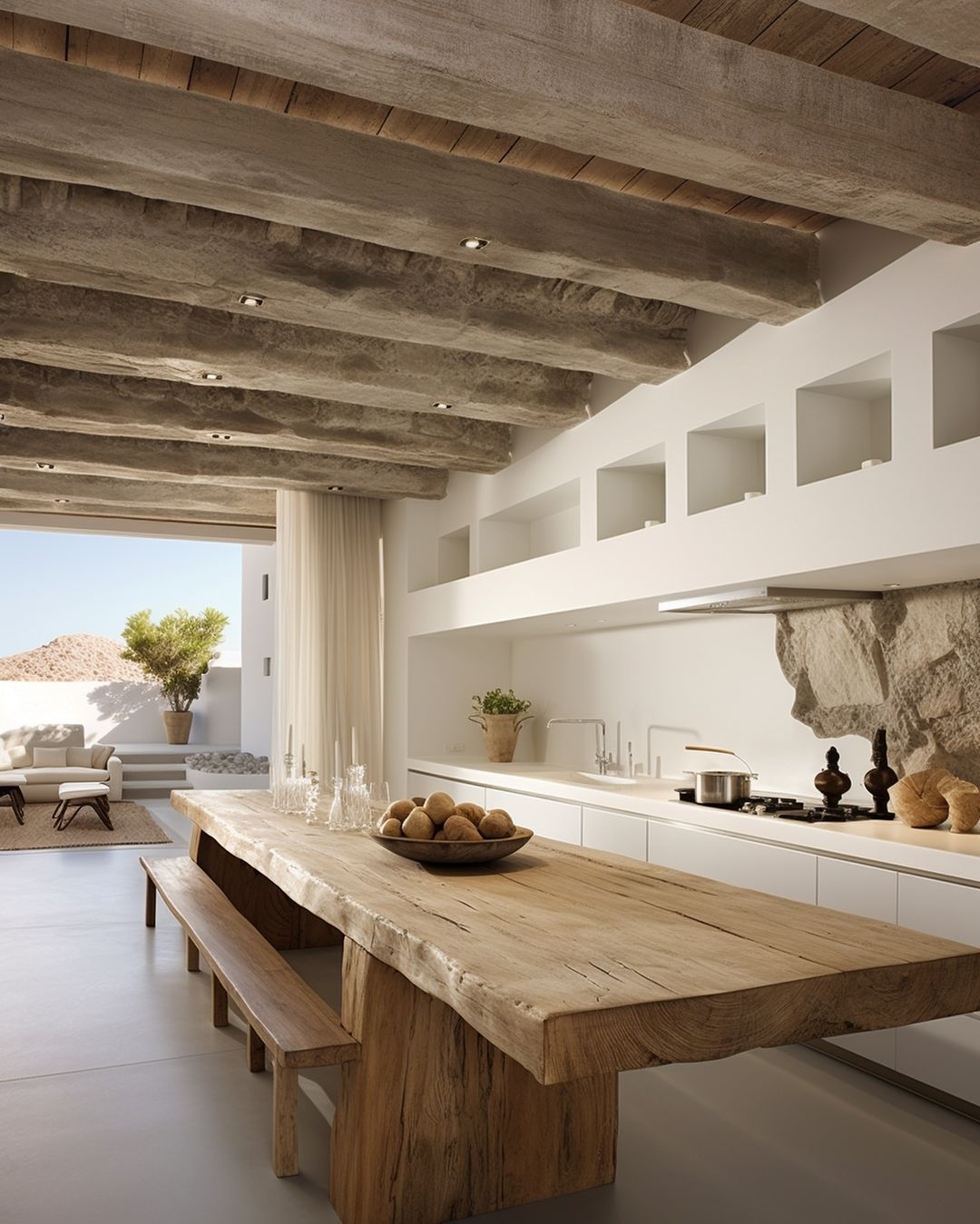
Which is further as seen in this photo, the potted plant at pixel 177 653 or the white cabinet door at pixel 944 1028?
the potted plant at pixel 177 653

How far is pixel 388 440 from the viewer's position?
18.5 feet

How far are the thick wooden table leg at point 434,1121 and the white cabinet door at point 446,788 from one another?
3223 millimetres

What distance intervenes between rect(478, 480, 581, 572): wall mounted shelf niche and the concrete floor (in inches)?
129

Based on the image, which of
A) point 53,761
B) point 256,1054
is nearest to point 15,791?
point 53,761

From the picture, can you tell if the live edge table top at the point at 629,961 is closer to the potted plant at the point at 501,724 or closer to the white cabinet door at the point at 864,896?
Answer: the white cabinet door at the point at 864,896

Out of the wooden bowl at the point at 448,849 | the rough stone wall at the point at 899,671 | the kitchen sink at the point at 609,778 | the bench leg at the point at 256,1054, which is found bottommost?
the bench leg at the point at 256,1054

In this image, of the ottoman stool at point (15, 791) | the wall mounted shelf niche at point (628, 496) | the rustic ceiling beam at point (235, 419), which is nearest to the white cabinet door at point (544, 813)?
the wall mounted shelf niche at point (628, 496)

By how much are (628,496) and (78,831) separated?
18.5 ft

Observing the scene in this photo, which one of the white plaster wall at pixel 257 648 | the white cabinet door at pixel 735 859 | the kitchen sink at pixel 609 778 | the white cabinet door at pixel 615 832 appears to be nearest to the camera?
the white cabinet door at pixel 735 859

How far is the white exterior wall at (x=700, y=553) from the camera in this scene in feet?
10.6

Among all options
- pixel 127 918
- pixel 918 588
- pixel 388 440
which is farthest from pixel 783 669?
pixel 127 918

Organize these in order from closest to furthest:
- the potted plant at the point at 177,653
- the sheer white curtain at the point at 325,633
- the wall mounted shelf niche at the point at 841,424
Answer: the wall mounted shelf niche at the point at 841,424 → the sheer white curtain at the point at 325,633 → the potted plant at the point at 177,653

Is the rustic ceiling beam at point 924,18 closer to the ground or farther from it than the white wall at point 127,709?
farther from it

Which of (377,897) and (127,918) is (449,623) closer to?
(127,918)
